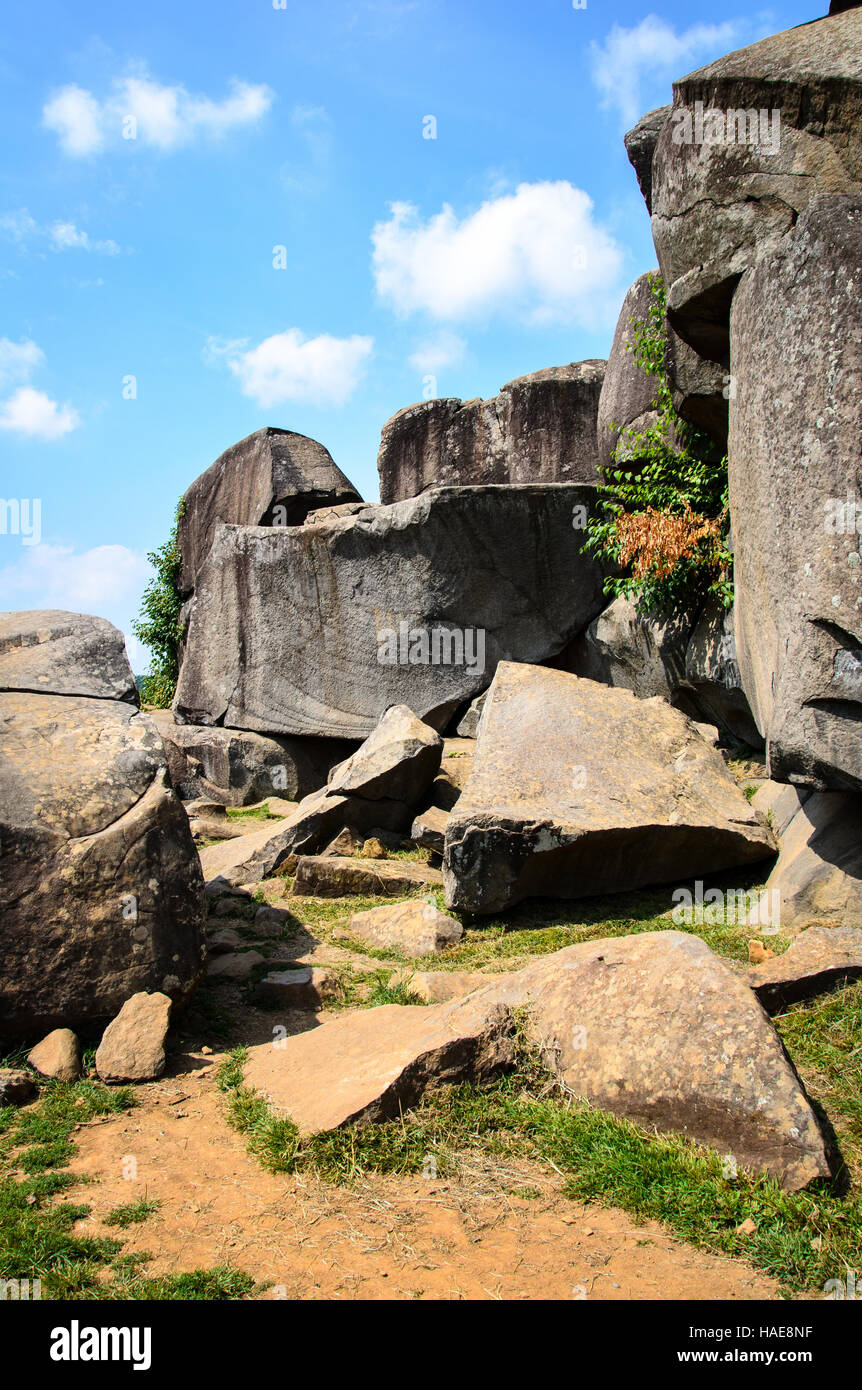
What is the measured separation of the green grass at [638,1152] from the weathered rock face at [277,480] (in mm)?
11033

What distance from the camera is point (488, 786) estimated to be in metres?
6.54

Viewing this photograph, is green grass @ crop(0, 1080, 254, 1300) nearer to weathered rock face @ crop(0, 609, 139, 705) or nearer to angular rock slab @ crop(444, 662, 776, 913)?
weathered rock face @ crop(0, 609, 139, 705)

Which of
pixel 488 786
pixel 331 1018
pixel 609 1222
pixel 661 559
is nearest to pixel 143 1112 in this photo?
pixel 331 1018

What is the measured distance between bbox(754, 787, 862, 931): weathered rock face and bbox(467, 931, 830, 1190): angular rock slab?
188cm

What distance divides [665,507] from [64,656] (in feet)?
18.4

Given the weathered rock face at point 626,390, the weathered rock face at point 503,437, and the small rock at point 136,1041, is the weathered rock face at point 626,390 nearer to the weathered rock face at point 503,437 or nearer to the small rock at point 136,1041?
the weathered rock face at point 503,437

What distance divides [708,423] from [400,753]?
378 cm

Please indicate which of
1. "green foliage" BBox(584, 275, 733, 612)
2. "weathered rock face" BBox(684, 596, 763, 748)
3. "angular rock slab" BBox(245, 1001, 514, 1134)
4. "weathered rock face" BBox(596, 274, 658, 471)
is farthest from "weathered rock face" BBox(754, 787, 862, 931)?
"weathered rock face" BBox(596, 274, 658, 471)

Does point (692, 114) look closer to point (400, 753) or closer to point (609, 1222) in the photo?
point (400, 753)

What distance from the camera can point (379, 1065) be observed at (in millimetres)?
3717

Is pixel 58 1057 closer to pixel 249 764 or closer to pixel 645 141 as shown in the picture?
pixel 249 764

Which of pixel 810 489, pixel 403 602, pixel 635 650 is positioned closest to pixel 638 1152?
pixel 810 489

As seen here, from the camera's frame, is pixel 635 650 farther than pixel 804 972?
Yes

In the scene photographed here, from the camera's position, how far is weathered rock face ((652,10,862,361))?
6016 mm
